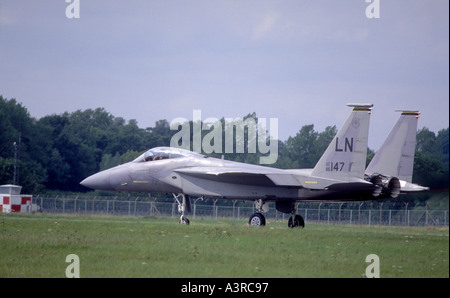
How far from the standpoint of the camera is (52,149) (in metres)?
69.2

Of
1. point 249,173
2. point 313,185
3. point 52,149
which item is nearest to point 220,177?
point 249,173

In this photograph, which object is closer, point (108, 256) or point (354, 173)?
point (108, 256)

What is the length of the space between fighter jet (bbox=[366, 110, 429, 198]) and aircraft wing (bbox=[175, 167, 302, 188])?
3026mm

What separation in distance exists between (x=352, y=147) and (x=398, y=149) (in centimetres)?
441

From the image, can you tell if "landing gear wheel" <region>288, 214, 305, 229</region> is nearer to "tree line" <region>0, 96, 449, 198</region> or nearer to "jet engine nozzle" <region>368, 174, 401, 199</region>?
"jet engine nozzle" <region>368, 174, 401, 199</region>

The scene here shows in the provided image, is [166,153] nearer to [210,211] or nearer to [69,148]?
[210,211]

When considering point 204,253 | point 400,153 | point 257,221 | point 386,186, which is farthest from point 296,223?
point 204,253

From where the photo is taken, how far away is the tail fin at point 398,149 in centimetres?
2533

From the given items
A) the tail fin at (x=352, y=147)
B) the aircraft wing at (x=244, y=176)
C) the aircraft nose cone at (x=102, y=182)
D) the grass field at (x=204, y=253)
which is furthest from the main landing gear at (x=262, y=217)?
the aircraft nose cone at (x=102, y=182)

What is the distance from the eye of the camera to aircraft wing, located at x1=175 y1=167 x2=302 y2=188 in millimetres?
23547

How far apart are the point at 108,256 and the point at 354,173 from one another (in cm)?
1065

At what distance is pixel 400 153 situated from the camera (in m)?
25.7
